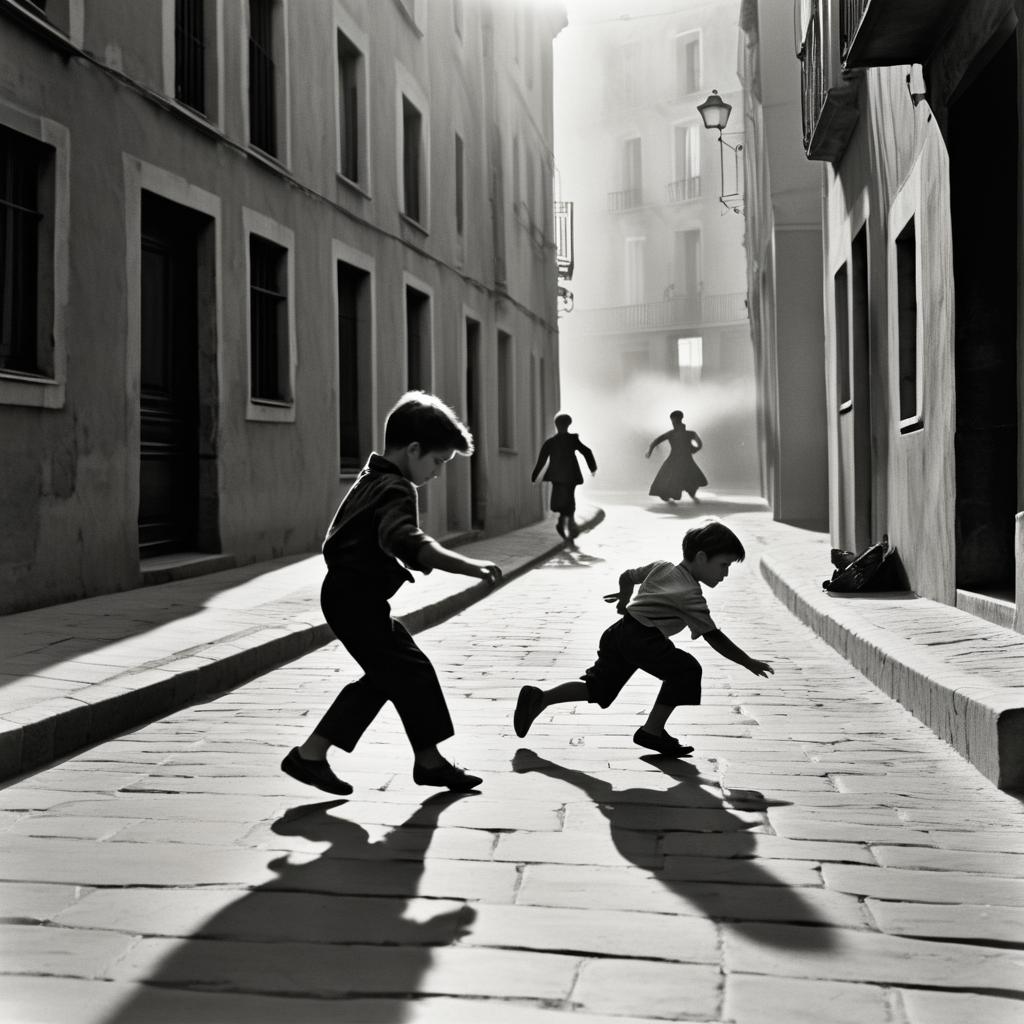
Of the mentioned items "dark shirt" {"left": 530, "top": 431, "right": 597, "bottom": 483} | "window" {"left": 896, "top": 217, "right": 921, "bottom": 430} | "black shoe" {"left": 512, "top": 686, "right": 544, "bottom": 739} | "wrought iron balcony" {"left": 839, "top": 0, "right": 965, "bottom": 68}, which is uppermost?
"wrought iron balcony" {"left": 839, "top": 0, "right": 965, "bottom": 68}

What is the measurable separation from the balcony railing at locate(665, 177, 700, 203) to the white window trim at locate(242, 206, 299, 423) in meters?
32.5

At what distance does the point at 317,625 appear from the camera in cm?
855

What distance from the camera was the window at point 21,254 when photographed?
30.2 ft

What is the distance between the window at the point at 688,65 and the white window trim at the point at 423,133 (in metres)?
27.8

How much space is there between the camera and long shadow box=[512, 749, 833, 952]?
3.32m

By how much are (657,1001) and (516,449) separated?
73.5 feet

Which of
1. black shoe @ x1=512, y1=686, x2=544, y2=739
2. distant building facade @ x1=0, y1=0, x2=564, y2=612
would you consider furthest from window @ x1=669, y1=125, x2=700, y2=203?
black shoe @ x1=512, y1=686, x2=544, y2=739

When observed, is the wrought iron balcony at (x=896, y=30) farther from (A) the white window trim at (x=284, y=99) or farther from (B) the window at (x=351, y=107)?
(B) the window at (x=351, y=107)

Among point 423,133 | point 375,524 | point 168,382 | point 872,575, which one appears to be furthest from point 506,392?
point 375,524

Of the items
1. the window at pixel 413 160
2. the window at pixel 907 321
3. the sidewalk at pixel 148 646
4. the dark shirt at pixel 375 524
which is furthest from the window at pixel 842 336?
the dark shirt at pixel 375 524

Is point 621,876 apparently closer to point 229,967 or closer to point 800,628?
point 229,967

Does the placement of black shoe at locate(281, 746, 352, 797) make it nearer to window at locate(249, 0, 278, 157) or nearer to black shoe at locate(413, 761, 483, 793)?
black shoe at locate(413, 761, 483, 793)

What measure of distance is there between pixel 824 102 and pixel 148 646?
775 cm

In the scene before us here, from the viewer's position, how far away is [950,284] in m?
8.52
